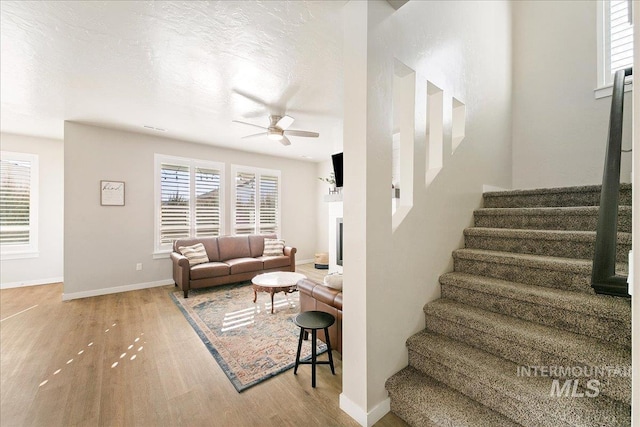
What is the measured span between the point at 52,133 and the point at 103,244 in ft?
7.64

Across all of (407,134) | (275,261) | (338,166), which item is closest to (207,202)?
(275,261)

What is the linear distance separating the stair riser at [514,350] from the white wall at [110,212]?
5078 mm

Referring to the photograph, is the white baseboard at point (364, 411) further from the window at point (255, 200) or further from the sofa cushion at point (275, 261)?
the window at point (255, 200)

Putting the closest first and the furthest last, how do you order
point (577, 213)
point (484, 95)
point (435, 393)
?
1. point (435, 393)
2. point (577, 213)
3. point (484, 95)

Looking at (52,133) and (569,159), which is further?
(52,133)

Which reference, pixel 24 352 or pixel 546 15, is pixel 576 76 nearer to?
pixel 546 15

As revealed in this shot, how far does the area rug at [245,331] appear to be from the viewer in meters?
2.29

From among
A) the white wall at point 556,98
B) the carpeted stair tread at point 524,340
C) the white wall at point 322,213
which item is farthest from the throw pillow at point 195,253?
the white wall at point 556,98

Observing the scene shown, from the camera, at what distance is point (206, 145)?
5535 mm

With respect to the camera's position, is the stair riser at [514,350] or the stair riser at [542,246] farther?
the stair riser at [542,246]

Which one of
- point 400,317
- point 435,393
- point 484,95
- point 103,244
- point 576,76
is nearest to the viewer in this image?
point 435,393

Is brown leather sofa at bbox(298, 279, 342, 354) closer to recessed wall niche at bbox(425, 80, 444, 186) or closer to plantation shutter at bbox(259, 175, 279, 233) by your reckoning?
recessed wall niche at bbox(425, 80, 444, 186)

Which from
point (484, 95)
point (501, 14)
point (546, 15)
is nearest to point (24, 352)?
point (484, 95)

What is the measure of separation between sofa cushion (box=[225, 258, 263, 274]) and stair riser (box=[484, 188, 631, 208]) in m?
4.02
